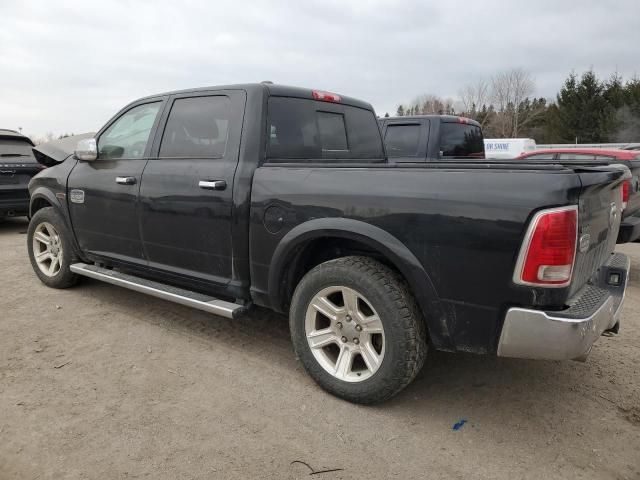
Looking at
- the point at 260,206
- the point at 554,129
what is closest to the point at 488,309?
the point at 260,206

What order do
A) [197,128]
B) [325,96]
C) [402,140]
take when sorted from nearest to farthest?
1. [197,128]
2. [325,96]
3. [402,140]

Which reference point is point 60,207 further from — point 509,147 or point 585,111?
point 585,111

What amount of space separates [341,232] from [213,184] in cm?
106

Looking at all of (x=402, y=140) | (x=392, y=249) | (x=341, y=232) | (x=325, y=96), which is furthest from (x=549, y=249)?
(x=402, y=140)

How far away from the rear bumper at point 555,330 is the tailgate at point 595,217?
0.11m

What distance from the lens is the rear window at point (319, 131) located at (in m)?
3.45

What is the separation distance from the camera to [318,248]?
10.3 feet

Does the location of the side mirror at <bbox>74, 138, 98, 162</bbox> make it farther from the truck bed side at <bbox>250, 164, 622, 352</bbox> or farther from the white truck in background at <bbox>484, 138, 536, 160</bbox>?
the white truck in background at <bbox>484, 138, 536, 160</bbox>

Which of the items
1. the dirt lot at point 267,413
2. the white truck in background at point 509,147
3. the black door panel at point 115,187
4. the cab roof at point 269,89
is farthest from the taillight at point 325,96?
the white truck in background at point 509,147

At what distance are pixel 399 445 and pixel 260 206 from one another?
5.31 feet

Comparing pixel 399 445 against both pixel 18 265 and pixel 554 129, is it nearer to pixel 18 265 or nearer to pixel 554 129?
pixel 18 265

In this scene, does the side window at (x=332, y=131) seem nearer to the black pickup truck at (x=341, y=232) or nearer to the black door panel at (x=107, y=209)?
the black pickup truck at (x=341, y=232)

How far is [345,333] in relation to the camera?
2.90 m

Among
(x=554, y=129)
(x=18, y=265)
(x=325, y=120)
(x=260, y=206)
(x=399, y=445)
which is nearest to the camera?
Answer: (x=399, y=445)
